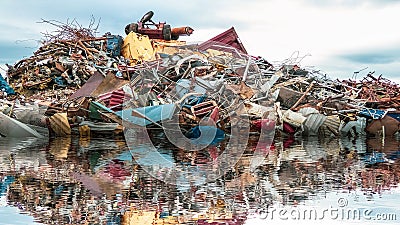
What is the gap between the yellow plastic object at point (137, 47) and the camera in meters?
15.5

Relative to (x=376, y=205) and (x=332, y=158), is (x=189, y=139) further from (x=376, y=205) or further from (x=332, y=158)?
(x=376, y=205)

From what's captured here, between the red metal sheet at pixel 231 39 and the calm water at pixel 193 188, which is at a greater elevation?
the red metal sheet at pixel 231 39

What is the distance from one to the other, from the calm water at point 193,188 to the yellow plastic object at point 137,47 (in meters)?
8.30

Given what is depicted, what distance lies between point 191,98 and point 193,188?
5.25 m

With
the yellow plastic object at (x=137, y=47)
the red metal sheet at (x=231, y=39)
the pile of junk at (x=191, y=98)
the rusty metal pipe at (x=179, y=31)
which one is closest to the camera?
the pile of junk at (x=191, y=98)

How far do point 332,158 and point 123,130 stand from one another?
11.8 feet

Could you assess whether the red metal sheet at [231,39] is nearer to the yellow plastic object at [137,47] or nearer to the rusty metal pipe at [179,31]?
the rusty metal pipe at [179,31]

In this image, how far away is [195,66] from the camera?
11.5 metres

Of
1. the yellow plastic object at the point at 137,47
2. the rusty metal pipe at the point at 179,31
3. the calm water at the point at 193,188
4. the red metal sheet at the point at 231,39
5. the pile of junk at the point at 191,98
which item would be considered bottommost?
the calm water at the point at 193,188

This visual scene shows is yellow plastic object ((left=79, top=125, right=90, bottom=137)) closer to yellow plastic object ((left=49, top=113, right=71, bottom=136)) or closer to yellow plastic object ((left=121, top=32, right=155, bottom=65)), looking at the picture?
yellow plastic object ((left=49, top=113, right=71, bottom=136))

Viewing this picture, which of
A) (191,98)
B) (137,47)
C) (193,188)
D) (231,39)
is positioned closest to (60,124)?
(191,98)

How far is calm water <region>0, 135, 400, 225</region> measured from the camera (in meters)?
3.54

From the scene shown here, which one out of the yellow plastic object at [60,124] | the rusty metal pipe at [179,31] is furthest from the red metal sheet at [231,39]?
the yellow plastic object at [60,124]

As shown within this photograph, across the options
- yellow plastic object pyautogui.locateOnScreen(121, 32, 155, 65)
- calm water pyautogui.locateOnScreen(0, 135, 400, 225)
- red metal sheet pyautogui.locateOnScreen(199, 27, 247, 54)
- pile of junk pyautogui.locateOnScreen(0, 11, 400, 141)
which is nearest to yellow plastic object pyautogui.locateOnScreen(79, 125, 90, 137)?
pile of junk pyautogui.locateOnScreen(0, 11, 400, 141)
